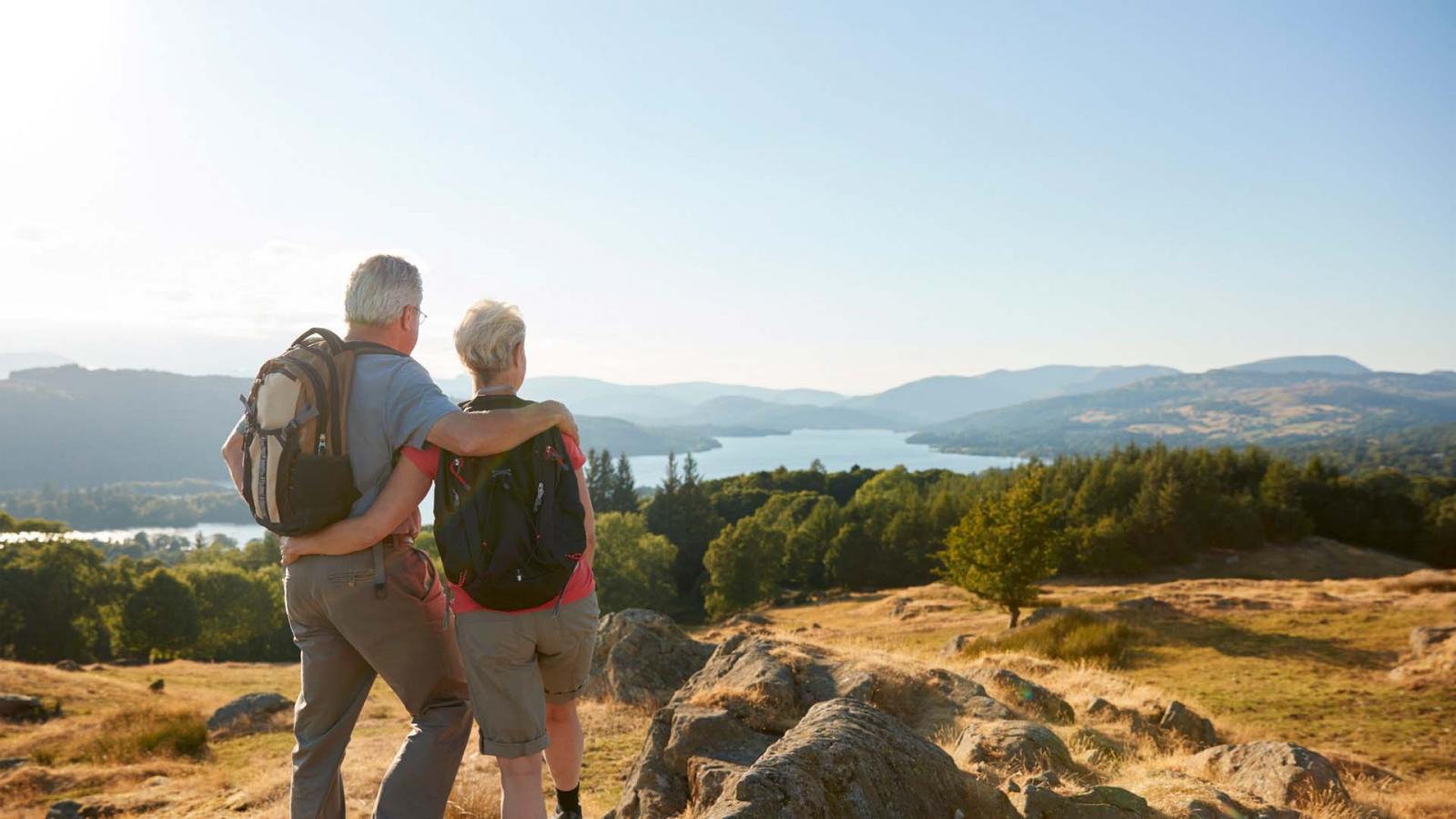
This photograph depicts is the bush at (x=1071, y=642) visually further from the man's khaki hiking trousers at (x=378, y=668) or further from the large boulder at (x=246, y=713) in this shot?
the man's khaki hiking trousers at (x=378, y=668)

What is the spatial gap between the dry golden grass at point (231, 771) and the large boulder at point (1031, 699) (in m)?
4.27

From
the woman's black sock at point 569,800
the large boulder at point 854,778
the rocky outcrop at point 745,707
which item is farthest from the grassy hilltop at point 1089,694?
the large boulder at point 854,778

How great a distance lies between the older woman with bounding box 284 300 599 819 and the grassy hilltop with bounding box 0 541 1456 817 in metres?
2.03

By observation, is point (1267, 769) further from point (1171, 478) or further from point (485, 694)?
point (1171, 478)

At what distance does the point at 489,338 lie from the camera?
11.3 ft

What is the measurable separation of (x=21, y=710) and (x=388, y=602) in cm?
1933

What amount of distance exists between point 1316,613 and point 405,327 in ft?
114

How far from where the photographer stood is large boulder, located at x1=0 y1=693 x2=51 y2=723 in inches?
617

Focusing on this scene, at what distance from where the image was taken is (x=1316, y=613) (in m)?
28.0

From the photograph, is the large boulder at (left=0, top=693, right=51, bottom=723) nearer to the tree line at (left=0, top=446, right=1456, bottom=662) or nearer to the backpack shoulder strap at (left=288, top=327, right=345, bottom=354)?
the backpack shoulder strap at (left=288, top=327, right=345, bottom=354)

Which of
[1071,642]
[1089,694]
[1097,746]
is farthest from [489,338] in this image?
[1071,642]

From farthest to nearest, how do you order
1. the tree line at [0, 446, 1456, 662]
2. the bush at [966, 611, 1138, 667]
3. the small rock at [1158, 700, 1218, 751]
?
the tree line at [0, 446, 1456, 662], the bush at [966, 611, 1138, 667], the small rock at [1158, 700, 1218, 751]

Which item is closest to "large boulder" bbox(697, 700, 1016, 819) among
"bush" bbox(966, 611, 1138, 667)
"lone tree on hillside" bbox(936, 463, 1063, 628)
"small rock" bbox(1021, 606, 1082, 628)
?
"bush" bbox(966, 611, 1138, 667)

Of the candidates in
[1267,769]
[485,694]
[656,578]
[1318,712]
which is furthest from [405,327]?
[656,578]
